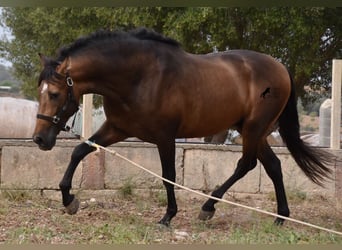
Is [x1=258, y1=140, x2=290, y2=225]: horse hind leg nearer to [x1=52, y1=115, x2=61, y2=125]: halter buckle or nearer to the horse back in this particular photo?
the horse back

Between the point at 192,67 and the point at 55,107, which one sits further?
the point at 192,67

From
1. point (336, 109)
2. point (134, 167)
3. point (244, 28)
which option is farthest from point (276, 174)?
point (244, 28)

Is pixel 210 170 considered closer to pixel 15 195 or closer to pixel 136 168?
pixel 136 168

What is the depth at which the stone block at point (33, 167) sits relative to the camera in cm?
755

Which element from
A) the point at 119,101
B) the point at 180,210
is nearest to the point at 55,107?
the point at 119,101

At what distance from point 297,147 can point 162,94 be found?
76.5 inches

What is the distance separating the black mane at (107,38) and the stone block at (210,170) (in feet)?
7.64

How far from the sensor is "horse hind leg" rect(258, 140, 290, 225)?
6.24m

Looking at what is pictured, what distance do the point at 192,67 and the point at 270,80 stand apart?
93 centimetres

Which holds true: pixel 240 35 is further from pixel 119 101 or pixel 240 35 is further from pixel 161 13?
pixel 119 101

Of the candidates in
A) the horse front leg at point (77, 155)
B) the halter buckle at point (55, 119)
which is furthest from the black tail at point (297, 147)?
the halter buckle at point (55, 119)

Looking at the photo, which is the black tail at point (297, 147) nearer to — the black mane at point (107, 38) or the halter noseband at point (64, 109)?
the black mane at point (107, 38)

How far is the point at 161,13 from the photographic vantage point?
11266 millimetres

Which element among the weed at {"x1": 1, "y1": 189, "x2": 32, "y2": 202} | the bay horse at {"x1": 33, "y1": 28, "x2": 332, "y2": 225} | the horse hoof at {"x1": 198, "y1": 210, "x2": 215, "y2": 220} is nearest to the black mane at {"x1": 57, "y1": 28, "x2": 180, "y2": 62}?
the bay horse at {"x1": 33, "y1": 28, "x2": 332, "y2": 225}
